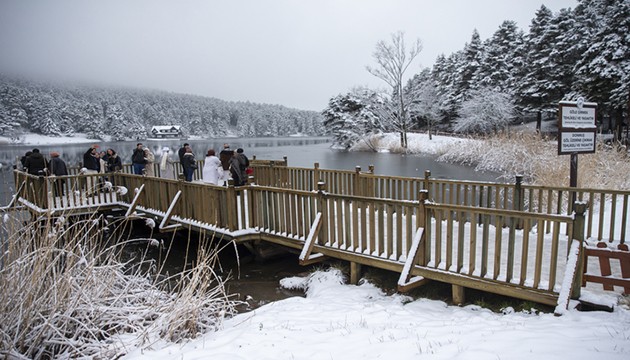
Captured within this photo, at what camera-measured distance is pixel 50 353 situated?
3.49 m

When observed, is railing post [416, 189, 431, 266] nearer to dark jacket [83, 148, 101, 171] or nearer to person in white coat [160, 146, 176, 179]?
person in white coat [160, 146, 176, 179]

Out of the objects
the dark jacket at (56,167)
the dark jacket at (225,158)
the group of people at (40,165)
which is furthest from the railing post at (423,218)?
the dark jacket at (56,167)

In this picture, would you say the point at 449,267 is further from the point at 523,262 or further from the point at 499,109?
the point at 499,109

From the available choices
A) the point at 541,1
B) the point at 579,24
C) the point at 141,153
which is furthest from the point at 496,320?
the point at 541,1

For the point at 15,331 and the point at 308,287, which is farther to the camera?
the point at 308,287

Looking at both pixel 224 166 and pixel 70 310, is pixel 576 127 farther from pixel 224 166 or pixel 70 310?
pixel 224 166

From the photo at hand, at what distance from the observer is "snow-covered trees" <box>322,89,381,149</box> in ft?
143

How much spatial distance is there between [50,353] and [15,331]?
0.37 metres

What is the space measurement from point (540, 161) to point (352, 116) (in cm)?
3074

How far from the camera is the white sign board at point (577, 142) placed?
6.15 m

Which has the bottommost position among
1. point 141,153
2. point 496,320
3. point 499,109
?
point 496,320

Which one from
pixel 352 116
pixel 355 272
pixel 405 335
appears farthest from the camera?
pixel 352 116

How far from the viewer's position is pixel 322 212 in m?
6.00

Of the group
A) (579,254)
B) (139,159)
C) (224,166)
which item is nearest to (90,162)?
(139,159)
